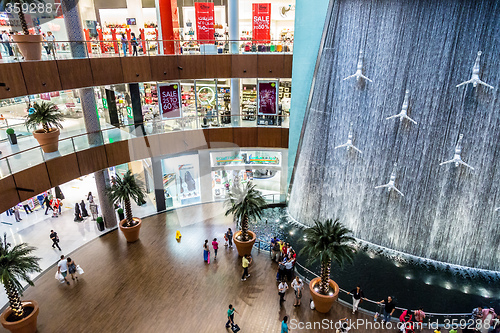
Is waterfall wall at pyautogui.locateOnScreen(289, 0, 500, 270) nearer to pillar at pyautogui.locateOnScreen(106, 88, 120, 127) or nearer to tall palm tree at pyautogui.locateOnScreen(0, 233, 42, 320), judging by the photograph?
pillar at pyautogui.locateOnScreen(106, 88, 120, 127)

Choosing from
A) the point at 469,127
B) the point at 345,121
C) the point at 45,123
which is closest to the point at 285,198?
the point at 345,121

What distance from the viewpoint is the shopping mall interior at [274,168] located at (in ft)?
37.5

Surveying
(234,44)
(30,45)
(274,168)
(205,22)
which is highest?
(205,22)

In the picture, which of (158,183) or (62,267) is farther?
(158,183)

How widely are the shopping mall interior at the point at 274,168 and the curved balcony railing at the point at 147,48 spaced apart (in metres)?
0.07

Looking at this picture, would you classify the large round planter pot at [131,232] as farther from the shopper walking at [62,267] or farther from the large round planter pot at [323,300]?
the large round planter pot at [323,300]

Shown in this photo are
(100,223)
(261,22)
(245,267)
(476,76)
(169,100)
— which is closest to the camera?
(476,76)

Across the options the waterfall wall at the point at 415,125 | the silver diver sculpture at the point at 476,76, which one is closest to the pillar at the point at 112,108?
the waterfall wall at the point at 415,125

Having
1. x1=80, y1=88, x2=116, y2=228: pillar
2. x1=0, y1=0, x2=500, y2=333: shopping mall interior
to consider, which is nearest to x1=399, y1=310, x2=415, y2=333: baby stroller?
x1=0, y1=0, x2=500, y2=333: shopping mall interior

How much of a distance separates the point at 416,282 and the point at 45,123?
52.8ft

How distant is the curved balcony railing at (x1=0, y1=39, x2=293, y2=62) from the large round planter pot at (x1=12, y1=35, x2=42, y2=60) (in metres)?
0.14

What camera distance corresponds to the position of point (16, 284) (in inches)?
400

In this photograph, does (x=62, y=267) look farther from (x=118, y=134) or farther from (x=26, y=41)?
(x=26, y=41)

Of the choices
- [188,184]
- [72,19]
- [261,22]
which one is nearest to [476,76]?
[261,22]
